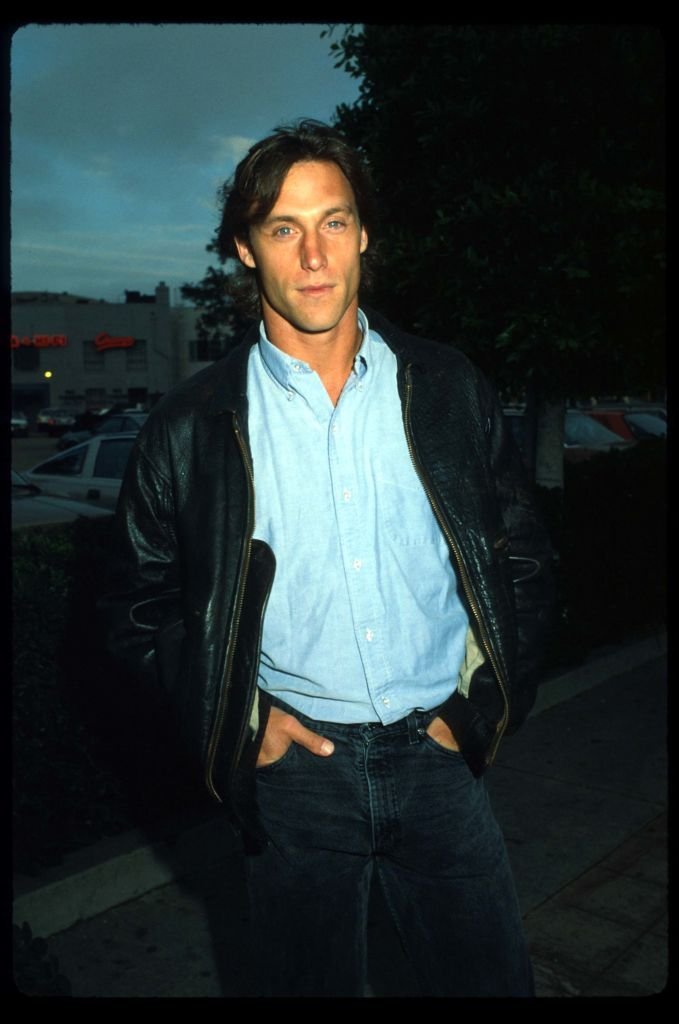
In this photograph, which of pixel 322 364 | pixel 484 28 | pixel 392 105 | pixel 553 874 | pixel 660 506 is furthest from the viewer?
pixel 660 506

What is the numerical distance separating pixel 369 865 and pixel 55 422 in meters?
51.2

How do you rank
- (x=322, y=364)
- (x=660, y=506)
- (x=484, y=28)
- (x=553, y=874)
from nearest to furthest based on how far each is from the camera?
(x=322, y=364) → (x=553, y=874) → (x=484, y=28) → (x=660, y=506)

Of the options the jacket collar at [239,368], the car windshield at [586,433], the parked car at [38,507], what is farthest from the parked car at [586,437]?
the jacket collar at [239,368]

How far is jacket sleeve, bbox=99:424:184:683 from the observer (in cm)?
234

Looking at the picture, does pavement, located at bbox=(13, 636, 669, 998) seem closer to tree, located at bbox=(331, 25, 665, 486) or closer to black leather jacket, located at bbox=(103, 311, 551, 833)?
black leather jacket, located at bbox=(103, 311, 551, 833)

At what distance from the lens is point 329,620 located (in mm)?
2189

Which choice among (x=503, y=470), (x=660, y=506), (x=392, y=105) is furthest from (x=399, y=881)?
(x=660, y=506)

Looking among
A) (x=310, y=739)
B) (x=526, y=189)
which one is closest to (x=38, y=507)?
(x=526, y=189)

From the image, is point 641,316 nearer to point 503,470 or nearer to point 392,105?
point 392,105

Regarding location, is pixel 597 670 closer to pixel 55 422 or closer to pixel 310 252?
pixel 310 252

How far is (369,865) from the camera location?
2252mm

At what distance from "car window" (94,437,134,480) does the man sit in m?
8.95

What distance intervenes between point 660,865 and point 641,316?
11.2 ft

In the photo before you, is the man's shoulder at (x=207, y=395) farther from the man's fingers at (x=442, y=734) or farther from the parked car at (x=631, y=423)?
the parked car at (x=631, y=423)
